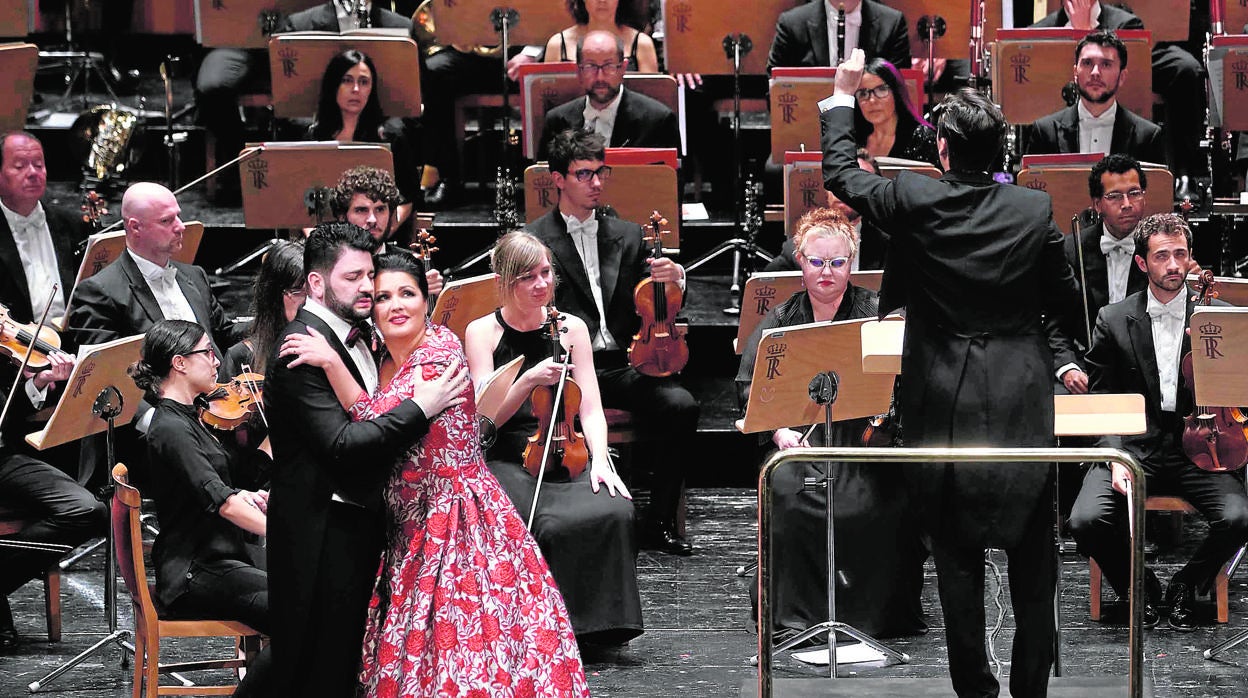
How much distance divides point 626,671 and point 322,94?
10.0 ft

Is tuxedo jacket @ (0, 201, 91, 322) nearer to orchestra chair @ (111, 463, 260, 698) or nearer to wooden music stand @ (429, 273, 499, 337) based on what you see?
wooden music stand @ (429, 273, 499, 337)

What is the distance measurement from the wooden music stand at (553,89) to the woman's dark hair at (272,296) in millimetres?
2051

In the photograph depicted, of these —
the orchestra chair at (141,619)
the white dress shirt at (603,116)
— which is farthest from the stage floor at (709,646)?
the white dress shirt at (603,116)

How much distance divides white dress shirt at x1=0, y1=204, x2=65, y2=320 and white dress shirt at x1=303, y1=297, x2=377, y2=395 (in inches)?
101

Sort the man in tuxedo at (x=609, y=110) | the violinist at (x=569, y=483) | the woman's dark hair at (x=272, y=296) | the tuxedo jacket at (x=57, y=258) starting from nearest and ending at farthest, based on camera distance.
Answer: the woman's dark hair at (x=272, y=296), the violinist at (x=569, y=483), the tuxedo jacket at (x=57, y=258), the man in tuxedo at (x=609, y=110)

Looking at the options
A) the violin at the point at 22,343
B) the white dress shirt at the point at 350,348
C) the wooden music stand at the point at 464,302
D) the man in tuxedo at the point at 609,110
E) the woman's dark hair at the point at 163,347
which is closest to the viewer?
the white dress shirt at the point at 350,348

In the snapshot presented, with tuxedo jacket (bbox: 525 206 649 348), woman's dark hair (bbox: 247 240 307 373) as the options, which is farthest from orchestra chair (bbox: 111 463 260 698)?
tuxedo jacket (bbox: 525 206 649 348)

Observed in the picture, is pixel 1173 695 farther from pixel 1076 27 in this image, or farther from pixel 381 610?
pixel 1076 27

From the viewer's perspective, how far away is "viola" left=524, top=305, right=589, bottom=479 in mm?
4918

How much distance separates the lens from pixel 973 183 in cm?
370

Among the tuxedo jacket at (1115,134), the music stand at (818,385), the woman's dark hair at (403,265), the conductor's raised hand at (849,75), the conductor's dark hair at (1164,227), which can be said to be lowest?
the music stand at (818,385)

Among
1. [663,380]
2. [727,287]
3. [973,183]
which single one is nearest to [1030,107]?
[727,287]

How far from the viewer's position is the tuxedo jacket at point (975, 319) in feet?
12.0

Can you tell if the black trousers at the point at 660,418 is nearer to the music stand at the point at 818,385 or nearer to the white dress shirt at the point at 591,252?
the white dress shirt at the point at 591,252
